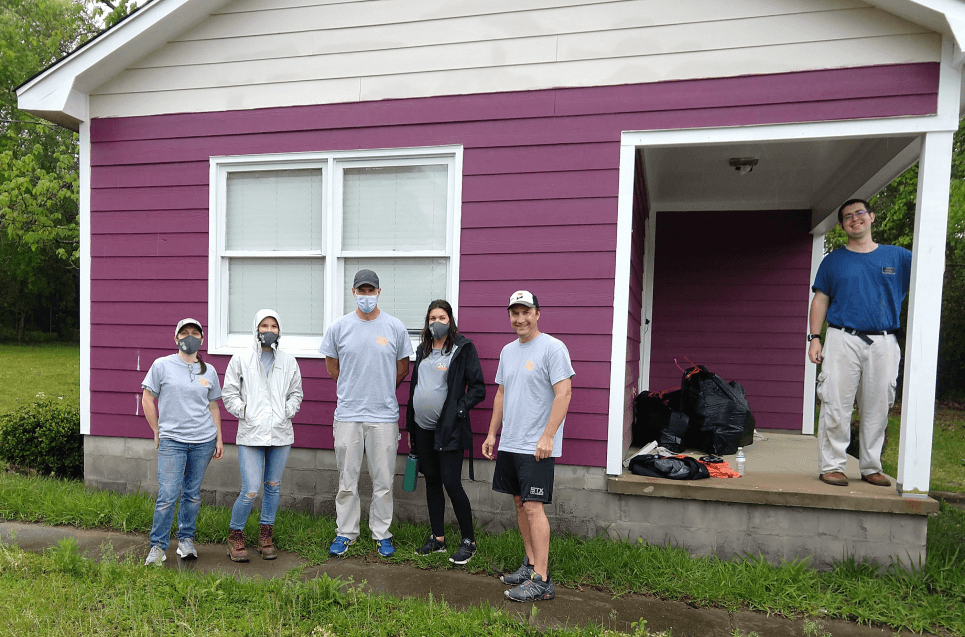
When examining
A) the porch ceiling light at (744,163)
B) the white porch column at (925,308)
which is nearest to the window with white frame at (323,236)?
the porch ceiling light at (744,163)

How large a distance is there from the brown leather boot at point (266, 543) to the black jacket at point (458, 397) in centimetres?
116

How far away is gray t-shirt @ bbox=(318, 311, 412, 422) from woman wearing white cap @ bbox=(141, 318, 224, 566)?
87 centimetres

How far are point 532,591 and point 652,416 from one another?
2.66 metres

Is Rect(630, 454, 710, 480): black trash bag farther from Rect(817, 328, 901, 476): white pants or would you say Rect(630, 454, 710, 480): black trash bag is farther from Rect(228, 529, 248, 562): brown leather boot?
Rect(228, 529, 248, 562): brown leather boot

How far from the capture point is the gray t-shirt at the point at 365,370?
4.04 m

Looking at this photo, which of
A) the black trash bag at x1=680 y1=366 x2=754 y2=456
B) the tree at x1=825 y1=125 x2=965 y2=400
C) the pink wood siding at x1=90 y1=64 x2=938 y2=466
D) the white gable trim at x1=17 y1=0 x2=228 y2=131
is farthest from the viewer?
the tree at x1=825 y1=125 x2=965 y2=400

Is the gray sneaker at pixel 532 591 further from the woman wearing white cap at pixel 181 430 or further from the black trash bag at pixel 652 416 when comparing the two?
the black trash bag at pixel 652 416

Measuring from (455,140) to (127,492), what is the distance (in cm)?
420

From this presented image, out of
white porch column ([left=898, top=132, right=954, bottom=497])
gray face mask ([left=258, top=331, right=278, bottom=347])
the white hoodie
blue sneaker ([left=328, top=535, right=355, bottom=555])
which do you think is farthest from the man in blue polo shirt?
gray face mask ([left=258, top=331, right=278, bottom=347])

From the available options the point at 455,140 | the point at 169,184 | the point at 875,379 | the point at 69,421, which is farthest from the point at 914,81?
the point at 69,421

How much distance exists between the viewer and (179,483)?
3838 mm

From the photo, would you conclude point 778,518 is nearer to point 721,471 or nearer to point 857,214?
point 721,471

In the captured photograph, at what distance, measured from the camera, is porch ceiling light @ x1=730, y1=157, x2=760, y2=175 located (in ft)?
16.7

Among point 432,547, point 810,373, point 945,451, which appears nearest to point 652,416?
point 810,373
